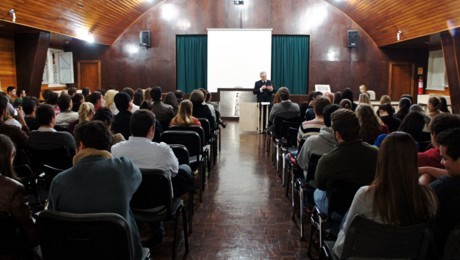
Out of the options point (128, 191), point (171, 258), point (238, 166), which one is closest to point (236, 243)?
point (171, 258)

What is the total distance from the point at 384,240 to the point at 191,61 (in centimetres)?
1206

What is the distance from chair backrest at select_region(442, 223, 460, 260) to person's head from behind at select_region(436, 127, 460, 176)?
296 millimetres

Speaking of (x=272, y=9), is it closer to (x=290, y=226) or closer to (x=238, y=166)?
(x=238, y=166)

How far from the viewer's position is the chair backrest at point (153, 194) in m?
2.72

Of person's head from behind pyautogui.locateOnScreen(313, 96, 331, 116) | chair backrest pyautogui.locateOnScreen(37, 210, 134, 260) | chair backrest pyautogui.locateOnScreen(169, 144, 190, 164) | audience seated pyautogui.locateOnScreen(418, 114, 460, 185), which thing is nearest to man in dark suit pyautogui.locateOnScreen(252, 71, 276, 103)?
person's head from behind pyautogui.locateOnScreen(313, 96, 331, 116)

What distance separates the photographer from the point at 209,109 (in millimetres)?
6508

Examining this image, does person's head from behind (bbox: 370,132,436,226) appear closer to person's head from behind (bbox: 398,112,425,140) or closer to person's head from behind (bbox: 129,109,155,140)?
person's head from behind (bbox: 129,109,155,140)

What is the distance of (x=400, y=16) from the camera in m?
10.2

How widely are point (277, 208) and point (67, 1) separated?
24.0ft

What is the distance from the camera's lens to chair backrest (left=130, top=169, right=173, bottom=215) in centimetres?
272

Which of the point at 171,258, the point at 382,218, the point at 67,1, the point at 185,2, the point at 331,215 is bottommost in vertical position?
the point at 171,258

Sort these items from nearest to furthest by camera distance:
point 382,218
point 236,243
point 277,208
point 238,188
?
point 382,218, point 236,243, point 277,208, point 238,188

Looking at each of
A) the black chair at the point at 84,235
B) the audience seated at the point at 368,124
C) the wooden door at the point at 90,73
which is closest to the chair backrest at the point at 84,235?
the black chair at the point at 84,235

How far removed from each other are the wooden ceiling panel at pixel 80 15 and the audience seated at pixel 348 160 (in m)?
7.22
